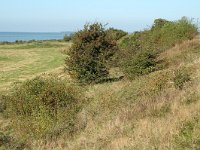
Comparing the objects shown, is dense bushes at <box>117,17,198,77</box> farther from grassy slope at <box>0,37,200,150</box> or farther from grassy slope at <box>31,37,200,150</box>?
grassy slope at <box>31,37,200,150</box>

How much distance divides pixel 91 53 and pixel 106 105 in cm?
1098

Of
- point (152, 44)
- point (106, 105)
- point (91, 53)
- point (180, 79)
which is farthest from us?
point (152, 44)

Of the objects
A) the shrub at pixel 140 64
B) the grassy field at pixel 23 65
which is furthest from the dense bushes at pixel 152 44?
the grassy field at pixel 23 65

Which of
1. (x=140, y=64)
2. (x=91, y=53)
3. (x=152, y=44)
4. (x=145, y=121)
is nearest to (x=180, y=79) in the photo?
(x=145, y=121)

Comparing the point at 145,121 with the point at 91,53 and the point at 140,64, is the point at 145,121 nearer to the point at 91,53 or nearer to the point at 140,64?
the point at 140,64

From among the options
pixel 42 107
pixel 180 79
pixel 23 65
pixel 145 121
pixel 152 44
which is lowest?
pixel 23 65

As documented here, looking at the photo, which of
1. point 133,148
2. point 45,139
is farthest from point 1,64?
point 133,148

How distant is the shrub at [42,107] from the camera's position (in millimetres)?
14156

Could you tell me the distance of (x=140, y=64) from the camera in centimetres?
2325

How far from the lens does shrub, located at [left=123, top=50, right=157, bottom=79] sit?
22969mm

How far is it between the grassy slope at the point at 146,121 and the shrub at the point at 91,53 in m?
9.03

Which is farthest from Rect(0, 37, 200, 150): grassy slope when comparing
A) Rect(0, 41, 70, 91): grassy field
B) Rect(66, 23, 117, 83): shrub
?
Rect(0, 41, 70, 91): grassy field

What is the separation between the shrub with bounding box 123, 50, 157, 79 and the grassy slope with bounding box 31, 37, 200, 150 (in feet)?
21.0

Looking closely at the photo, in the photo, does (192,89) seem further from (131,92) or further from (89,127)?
(131,92)
